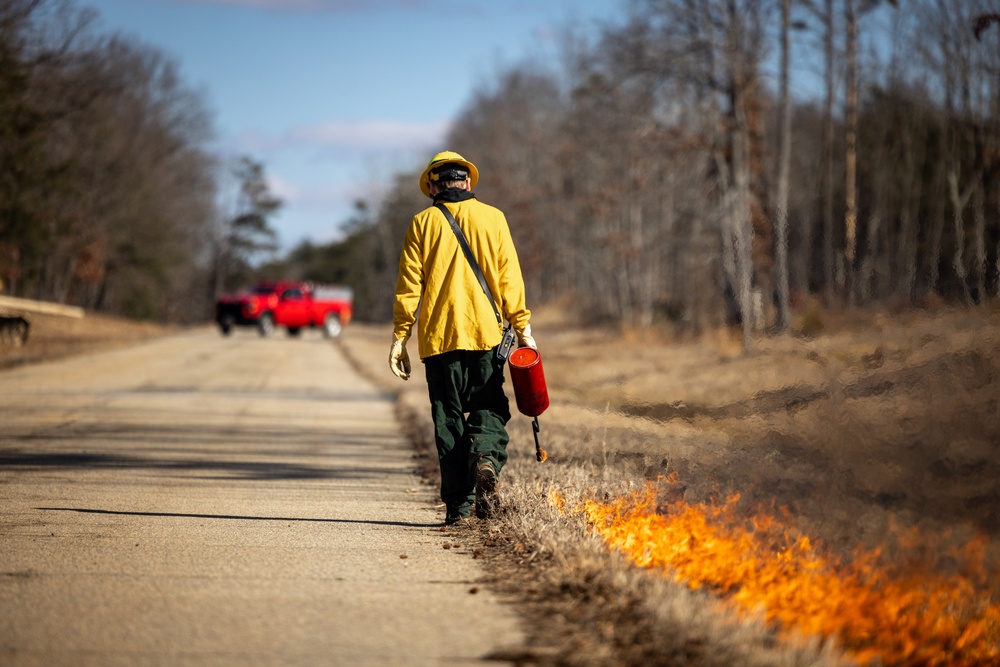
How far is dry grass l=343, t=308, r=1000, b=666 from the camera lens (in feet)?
13.8

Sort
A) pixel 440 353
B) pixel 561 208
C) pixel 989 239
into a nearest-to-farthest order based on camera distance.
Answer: pixel 440 353 < pixel 989 239 < pixel 561 208

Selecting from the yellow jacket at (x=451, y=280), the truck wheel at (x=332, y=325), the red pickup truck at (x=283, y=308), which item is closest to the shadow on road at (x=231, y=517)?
the yellow jacket at (x=451, y=280)

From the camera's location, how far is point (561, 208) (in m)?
53.1

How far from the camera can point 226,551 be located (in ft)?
19.8

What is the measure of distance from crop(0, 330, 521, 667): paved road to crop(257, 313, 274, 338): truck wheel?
30585 millimetres

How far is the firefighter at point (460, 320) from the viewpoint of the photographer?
22.2 feet

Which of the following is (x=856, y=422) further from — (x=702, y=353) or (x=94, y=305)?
(x=94, y=305)

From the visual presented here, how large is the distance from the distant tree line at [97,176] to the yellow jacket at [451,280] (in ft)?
92.4

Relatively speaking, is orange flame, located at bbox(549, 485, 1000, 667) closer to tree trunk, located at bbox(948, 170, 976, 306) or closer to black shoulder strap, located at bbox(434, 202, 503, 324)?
black shoulder strap, located at bbox(434, 202, 503, 324)

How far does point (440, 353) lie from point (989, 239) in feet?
83.7

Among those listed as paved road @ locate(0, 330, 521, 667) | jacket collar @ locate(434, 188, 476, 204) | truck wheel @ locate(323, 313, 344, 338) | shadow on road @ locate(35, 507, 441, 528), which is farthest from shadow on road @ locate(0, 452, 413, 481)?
truck wheel @ locate(323, 313, 344, 338)

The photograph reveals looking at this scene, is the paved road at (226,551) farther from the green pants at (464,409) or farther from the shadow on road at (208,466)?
the green pants at (464,409)

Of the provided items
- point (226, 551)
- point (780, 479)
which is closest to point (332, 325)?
point (226, 551)

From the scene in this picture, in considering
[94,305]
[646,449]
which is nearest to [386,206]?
[94,305]
